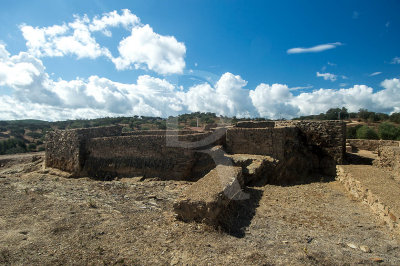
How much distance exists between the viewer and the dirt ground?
143 inches

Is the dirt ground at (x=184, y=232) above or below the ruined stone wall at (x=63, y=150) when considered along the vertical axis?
below

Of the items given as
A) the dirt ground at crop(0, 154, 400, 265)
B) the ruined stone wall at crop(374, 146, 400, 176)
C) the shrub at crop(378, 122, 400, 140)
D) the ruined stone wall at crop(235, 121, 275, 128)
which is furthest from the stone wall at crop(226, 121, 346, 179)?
the shrub at crop(378, 122, 400, 140)

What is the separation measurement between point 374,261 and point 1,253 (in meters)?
6.05

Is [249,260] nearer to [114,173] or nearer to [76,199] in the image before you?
[76,199]

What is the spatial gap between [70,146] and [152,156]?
4.45 meters

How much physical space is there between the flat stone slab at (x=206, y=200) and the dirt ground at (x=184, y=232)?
0.69 feet

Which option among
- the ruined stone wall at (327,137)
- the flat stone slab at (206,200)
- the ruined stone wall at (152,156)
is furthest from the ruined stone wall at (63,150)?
the ruined stone wall at (327,137)

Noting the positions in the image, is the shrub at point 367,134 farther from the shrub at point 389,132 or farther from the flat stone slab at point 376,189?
the flat stone slab at point 376,189

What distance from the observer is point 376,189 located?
5648mm

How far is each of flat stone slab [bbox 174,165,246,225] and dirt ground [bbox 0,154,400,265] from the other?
211mm

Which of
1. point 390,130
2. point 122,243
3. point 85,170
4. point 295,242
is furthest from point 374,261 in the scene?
point 390,130

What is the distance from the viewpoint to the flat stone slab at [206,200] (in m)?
4.56

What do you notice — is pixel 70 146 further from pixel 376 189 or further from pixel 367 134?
pixel 367 134

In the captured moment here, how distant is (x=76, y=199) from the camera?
21.7ft
